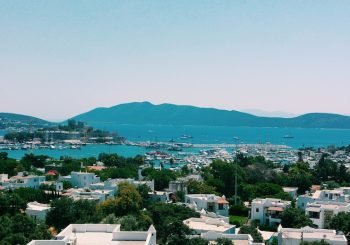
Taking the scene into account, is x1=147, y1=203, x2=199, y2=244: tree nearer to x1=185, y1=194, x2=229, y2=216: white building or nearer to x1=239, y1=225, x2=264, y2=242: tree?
x1=239, y1=225, x2=264, y2=242: tree

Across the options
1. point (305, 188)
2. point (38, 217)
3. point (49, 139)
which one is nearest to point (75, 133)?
point (49, 139)

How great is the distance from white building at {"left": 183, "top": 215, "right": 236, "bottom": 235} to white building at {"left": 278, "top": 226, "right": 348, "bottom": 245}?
2739 mm

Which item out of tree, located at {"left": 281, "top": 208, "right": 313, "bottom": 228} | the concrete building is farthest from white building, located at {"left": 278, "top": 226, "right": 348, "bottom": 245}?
the concrete building

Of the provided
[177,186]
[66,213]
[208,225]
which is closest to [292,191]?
[177,186]

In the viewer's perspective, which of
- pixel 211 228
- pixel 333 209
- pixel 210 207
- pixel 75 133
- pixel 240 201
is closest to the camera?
pixel 211 228

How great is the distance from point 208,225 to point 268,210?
6.12 metres

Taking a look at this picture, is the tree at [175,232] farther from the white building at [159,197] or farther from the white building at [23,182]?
the white building at [23,182]

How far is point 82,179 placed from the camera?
37906mm

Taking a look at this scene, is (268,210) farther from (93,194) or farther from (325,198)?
(93,194)

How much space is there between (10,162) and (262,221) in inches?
957

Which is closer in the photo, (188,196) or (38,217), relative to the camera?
(38,217)

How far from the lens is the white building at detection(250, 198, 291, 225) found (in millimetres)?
27516

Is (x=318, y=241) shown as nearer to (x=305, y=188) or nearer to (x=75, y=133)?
(x=305, y=188)

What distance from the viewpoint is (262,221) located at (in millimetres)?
28531
